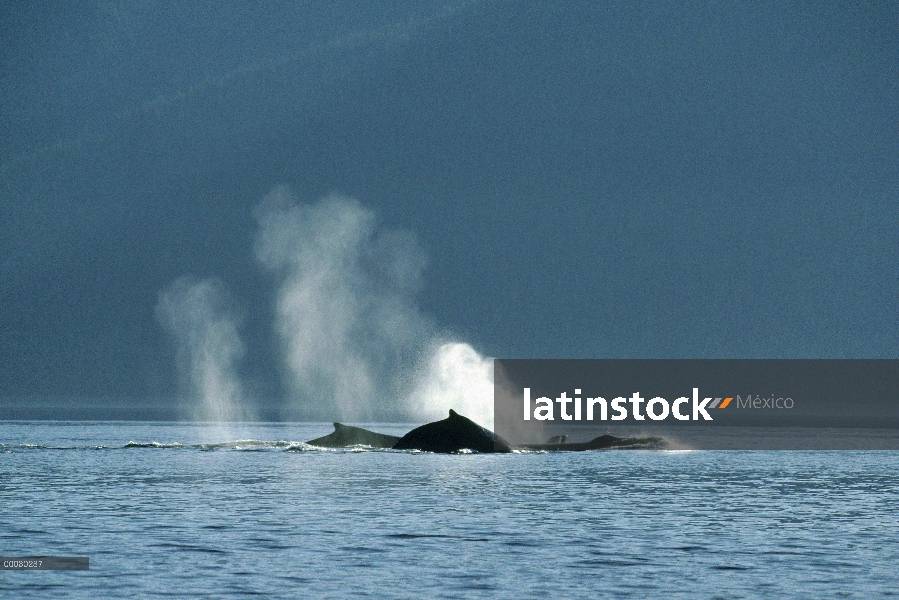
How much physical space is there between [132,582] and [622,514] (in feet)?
79.0

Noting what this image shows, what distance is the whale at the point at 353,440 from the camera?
11212 cm

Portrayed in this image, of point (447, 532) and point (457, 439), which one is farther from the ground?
point (457, 439)

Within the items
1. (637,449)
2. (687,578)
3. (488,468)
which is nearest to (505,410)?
(637,449)

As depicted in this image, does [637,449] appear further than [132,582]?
Yes

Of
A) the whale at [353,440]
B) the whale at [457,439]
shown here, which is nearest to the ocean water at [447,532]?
the whale at [457,439]

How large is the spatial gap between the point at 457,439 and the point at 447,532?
64112 millimetres

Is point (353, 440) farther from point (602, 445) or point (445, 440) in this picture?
point (602, 445)

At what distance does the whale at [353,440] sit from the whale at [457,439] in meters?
6.43

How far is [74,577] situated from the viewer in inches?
1172

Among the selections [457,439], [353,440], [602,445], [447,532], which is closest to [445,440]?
[457,439]

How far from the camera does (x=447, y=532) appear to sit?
133 ft

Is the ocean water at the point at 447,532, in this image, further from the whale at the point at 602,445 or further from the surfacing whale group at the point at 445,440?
the whale at the point at 602,445

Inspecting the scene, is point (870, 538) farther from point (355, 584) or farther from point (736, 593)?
point (355, 584)

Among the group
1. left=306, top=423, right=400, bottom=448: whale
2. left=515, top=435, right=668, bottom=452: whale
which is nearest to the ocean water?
left=306, top=423, right=400, bottom=448: whale
